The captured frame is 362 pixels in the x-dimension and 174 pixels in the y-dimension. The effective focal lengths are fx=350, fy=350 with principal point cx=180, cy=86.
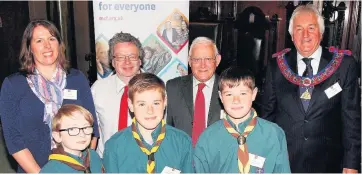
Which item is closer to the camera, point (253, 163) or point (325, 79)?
point (253, 163)

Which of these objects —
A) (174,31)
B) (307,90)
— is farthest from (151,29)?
(307,90)

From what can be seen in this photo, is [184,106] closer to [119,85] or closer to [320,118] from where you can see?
[119,85]

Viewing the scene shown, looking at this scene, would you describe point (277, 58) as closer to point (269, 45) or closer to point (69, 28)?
point (269, 45)

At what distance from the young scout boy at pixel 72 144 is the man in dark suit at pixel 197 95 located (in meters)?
0.65

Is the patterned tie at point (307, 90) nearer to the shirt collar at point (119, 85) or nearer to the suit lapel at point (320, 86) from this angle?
the suit lapel at point (320, 86)

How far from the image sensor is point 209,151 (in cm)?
190

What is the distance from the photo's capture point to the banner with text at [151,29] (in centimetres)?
336

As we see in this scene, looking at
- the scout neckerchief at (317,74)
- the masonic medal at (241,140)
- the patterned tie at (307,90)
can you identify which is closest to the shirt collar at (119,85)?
the masonic medal at (241,140)

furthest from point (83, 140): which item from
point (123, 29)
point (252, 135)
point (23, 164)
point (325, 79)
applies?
point (123, 29)

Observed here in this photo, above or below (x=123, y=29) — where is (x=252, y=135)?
below

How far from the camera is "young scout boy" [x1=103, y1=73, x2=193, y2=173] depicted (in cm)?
185

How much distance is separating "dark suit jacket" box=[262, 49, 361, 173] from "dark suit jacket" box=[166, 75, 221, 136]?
1.14 feet

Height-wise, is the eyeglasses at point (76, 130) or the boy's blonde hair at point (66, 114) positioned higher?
the boy's blonde hair at point (66, 114)

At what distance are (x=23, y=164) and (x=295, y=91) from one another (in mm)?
1722
